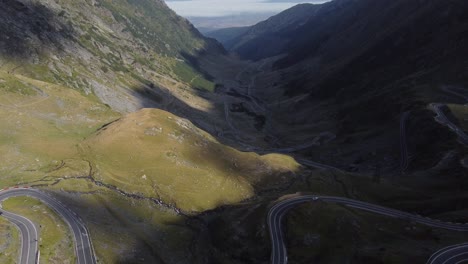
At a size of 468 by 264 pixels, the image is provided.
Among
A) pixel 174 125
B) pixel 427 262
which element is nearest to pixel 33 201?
pixel 174 125

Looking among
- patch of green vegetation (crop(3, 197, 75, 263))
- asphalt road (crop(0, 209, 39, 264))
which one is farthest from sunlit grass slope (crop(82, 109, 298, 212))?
asphalt road (crop(0, 209, 39, 264))

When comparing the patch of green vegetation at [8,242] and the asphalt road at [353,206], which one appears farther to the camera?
the asphalt road at [353,206]

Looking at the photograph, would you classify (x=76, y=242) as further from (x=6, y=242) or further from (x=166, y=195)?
(x=166, y=195)

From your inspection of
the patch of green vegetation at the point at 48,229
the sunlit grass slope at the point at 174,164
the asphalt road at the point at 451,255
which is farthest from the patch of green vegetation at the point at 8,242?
the asphalt road at the point at 451,255

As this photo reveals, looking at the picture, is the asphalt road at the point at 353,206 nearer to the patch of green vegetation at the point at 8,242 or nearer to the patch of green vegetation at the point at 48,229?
the patch of green vegetation at the point at 48,229

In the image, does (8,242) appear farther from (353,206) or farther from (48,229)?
(353,206)

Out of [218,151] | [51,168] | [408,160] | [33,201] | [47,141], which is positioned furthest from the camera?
[408,160]
